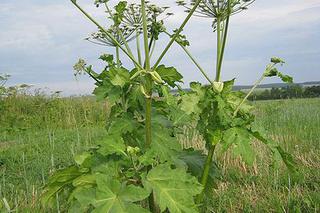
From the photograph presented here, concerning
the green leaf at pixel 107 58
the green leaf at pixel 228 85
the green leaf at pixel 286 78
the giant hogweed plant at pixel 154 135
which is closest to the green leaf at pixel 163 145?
the giant hogweed plant at pixel 154 135

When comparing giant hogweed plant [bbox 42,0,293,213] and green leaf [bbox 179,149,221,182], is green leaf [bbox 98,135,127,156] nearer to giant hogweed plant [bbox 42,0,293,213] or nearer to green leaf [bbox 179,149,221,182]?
giant hogweed plant [bbox 42,0,293,213]

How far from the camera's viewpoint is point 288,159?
249 centimetres

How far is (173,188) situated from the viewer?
7.01 feet

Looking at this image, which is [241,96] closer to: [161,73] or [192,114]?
[192,114]

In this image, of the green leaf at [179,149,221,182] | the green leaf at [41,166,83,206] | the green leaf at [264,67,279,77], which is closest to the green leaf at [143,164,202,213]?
the green leaf at [179,149,221,182]

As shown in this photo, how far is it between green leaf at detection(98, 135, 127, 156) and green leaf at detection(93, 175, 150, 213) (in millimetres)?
173

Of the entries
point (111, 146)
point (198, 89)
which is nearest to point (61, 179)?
point (111, 146)

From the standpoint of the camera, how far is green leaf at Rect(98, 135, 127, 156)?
2.24 m

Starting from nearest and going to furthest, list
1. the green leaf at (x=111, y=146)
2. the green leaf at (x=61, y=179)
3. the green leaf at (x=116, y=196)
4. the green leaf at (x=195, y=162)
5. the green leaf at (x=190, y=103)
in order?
the green leaf at (x=116, y=196) → the green leaf at (x=111, y=146) → the green leaf at (x=190, y=103) → the green leaf at (x=61, y=179) → the green leaf at (x=195, y=162)

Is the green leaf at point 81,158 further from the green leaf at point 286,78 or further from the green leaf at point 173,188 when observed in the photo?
the green leaf at point 286,78

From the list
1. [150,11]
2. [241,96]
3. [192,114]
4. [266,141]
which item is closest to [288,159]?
[266,141]

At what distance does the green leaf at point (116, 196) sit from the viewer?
6.66ft

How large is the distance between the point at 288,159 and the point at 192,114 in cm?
61

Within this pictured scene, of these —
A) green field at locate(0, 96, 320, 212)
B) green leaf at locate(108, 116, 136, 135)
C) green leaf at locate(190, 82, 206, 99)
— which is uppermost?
green leaf at locate(190, 82, 206, 99)
